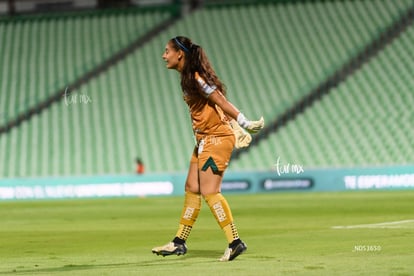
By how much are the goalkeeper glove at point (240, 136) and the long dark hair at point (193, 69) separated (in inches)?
20.1

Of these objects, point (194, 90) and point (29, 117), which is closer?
point (194, 90)

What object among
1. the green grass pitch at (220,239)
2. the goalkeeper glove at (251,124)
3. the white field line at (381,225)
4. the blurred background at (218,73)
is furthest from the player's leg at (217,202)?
the blurred background at (218,73)

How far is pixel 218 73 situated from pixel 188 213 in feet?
90.5

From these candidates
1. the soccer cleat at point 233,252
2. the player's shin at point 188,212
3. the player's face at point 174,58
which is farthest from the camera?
the player's shin at point 188,212

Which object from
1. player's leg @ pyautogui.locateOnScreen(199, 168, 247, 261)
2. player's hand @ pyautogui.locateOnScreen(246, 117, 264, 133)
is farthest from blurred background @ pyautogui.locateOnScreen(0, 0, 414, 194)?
player's hand @ pyautogui.locateOnScreen(246, 117, 264, 133)

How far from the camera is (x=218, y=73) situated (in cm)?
3828

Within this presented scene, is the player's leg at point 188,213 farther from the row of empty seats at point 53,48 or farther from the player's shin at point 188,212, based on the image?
the row of empty seats at point 53,48

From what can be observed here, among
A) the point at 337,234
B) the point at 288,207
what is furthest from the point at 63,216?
the point at 337,234

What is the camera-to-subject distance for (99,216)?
21906mm

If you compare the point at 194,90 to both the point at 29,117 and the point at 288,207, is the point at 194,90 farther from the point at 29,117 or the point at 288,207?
the point at 29,117

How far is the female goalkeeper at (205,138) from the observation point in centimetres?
1055

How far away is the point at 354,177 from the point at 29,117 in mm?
14311

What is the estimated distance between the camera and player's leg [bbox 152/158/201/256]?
35.5ft

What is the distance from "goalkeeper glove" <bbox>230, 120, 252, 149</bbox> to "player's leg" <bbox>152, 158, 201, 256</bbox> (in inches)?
21.5
